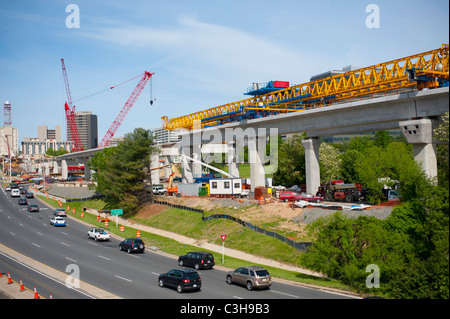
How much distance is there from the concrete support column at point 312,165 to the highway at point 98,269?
25.3 m

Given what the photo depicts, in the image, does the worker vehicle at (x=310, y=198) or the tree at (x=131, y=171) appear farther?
the tree at (x=131, y=171)

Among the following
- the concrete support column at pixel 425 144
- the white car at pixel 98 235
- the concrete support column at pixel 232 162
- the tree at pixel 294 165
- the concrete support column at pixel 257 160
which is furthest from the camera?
the tree at pixel 294 165

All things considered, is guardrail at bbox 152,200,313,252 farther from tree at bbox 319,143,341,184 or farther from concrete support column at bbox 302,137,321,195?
tree at bbox 319,143,341,184

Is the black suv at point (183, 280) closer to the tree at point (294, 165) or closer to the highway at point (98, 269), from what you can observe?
the highway at point (98, 269)

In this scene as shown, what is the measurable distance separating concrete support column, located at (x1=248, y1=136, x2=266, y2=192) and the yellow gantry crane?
489cm

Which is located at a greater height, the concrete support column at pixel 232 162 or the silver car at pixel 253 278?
the concrete support column at pixel 232 162

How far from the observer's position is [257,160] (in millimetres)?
66625

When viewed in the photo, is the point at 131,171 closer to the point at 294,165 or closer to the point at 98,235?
the point at 98,235

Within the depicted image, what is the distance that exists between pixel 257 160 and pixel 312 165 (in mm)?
11139

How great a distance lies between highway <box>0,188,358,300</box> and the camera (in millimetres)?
27375

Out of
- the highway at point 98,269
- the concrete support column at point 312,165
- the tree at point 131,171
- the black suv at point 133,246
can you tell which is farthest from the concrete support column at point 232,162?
the black suv at point 133,246

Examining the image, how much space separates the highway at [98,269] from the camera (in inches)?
1078
